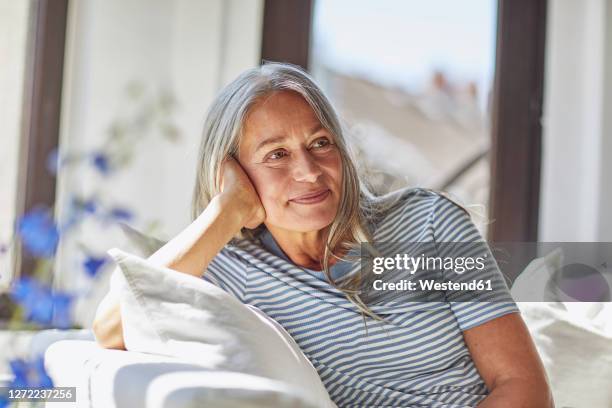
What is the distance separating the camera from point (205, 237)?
1.81 meters

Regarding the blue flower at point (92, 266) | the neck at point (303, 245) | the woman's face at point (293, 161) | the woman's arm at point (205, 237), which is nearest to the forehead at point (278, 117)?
the woman's face at point (293, 161)

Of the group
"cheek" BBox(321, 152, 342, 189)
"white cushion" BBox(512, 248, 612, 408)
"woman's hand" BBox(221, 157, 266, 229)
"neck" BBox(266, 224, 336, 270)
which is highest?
"cheek" BBox(321, 152, 342, 189)

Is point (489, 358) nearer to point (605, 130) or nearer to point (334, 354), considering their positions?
point (334, 354)

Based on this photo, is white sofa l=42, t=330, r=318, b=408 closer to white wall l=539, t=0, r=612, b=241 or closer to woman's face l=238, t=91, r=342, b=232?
woman's face l=238, t=91, r=342, b=232

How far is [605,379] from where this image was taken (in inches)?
83.0

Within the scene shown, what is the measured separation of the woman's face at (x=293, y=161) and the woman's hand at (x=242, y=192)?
3 centimetres

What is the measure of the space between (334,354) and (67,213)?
1.43 metres

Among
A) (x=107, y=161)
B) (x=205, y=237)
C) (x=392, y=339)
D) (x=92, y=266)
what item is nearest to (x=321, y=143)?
(x=205, y=237)

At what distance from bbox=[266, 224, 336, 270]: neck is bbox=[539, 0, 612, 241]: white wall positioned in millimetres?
1913

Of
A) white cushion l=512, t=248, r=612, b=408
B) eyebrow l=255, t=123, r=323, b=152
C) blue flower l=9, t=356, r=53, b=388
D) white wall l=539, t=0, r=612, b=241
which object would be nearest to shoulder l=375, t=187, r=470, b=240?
eyebrow l=255, t=123, r=323, b=152

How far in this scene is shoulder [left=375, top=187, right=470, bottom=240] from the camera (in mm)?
1860

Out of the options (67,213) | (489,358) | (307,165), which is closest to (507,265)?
(489,358)

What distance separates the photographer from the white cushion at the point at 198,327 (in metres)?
1.46

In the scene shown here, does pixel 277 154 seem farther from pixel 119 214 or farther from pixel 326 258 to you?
pixel 119 214
